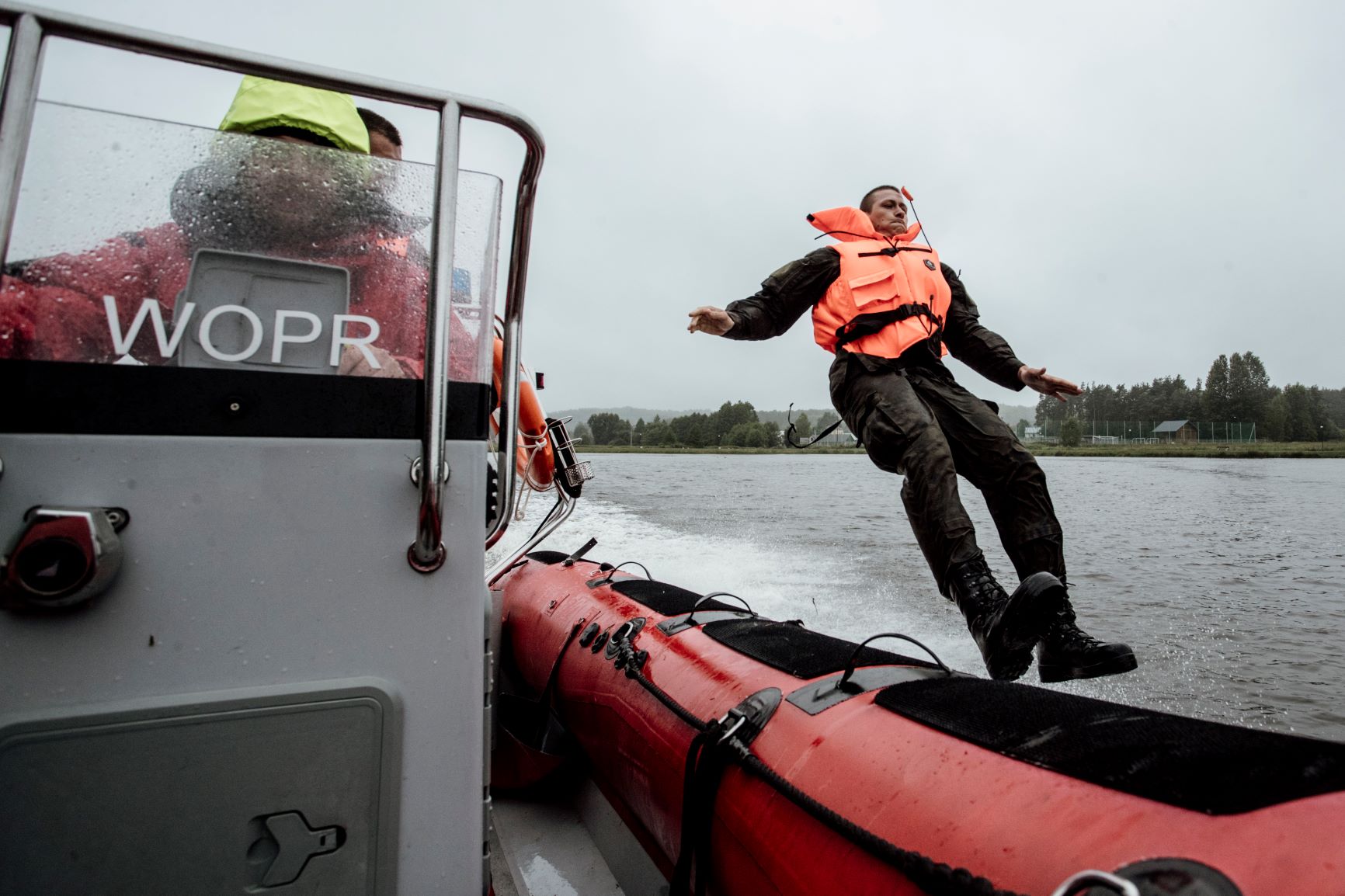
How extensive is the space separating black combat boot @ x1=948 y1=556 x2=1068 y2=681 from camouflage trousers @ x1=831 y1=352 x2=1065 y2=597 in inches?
2.9

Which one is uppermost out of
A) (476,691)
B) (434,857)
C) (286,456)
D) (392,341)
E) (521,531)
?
(392,341)

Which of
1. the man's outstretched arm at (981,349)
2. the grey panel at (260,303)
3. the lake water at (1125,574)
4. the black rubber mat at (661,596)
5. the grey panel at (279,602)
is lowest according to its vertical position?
the lake water at (1125,574)

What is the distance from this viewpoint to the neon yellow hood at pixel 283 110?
1206 mm

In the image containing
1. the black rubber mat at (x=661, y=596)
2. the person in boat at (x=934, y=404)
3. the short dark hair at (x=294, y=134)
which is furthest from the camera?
the black rubber mat at (x=661, y=596)

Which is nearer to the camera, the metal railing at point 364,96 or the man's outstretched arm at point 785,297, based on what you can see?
the metal railing at point 364,96

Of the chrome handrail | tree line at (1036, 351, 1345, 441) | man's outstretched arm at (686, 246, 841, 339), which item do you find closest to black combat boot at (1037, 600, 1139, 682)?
man's outstretched arm at (686, 246, 841, 339)

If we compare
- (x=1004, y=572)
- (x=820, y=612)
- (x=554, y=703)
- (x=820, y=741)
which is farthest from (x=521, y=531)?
(x=820, y=741)

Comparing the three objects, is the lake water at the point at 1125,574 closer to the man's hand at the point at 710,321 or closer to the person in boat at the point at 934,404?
the person in boat at the point at 934,404

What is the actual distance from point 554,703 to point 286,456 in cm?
180

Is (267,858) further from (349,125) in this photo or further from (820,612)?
(820,612)

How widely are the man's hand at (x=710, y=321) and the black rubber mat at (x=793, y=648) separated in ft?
3.72

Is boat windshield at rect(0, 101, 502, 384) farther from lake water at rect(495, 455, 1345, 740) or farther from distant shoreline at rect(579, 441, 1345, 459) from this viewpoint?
distant shoreline at rect(579, 441, 1345, 459)

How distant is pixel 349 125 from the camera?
4.25 ft

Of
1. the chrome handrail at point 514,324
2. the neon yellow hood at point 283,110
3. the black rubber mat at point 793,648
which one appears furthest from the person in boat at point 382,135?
the black rubber mat at point 793,648
